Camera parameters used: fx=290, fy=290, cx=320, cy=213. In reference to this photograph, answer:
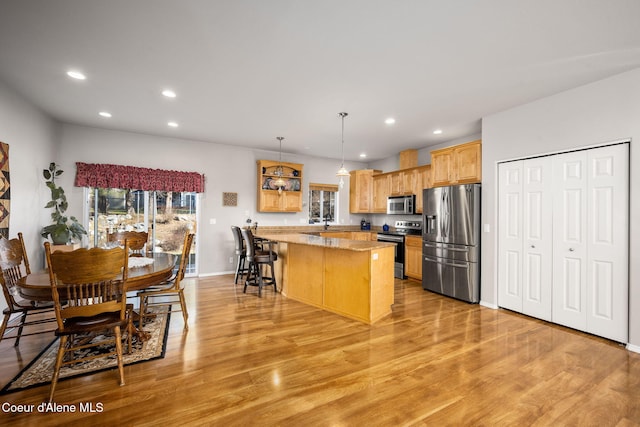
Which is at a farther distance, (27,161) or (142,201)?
(142,201)

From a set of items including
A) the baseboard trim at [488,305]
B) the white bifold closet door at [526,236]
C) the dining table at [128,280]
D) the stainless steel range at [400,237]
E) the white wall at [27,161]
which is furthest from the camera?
the stainless steel range at [400,237]

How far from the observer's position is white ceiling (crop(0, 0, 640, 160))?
2.16 m

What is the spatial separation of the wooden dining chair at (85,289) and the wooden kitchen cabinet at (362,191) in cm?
602

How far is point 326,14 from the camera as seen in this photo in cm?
219

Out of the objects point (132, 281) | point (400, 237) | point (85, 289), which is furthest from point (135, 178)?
point (400, 237)

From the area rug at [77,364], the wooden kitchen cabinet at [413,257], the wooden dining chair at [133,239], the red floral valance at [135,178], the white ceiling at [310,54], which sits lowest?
the area rug at [77,364]

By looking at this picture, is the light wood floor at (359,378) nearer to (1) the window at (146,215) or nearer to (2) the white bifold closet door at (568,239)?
(2) the white bifold closet door at (568,239)

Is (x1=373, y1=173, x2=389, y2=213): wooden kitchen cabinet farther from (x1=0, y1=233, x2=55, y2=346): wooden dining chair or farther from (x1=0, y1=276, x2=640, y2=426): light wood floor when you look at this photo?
(x1=0, y1=233, x2=55, y2=346): wooden dining chair

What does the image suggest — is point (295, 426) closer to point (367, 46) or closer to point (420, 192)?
point (367, 46)

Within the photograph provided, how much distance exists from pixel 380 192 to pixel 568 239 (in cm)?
416

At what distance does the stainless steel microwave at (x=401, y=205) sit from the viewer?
20.7 ft

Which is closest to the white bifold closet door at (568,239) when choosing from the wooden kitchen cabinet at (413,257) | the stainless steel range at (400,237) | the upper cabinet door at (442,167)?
the upper cabinet door at (442,167)

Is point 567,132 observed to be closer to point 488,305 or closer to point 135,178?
point 488,305

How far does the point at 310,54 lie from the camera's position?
8.98ft
